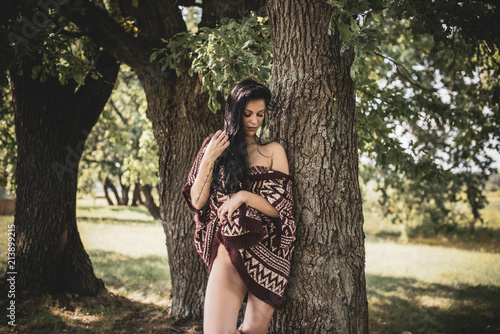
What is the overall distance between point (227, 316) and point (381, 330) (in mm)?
3053

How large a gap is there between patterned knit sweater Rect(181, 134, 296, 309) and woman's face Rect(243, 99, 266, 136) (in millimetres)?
317

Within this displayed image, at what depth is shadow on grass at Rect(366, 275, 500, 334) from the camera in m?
4.64

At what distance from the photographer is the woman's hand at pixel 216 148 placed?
2.53 m

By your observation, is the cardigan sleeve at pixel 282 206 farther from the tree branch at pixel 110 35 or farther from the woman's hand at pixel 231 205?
the tree branch at pixel 110 35

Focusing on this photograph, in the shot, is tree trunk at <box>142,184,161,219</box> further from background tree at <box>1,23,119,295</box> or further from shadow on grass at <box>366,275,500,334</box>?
shadow on grass at <box>366,275,500,334</box>

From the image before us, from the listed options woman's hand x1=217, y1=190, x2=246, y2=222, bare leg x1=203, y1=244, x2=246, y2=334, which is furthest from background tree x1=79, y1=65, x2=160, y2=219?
bare leg x1=203, y1=244, x2=246, y2=334

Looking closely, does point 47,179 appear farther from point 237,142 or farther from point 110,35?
point 237,142

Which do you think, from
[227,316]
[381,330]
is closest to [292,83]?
[227,316]

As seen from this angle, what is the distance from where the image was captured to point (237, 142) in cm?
262

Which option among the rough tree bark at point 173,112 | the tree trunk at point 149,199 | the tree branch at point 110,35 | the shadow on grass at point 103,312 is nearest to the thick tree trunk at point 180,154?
the rough tree bark at point 173,112

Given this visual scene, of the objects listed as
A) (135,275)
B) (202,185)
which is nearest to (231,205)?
(202,185)

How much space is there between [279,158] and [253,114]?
375mm

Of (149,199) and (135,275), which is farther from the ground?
(149,199)

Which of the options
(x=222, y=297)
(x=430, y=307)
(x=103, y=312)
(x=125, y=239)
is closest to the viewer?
(x=222, y=297)
